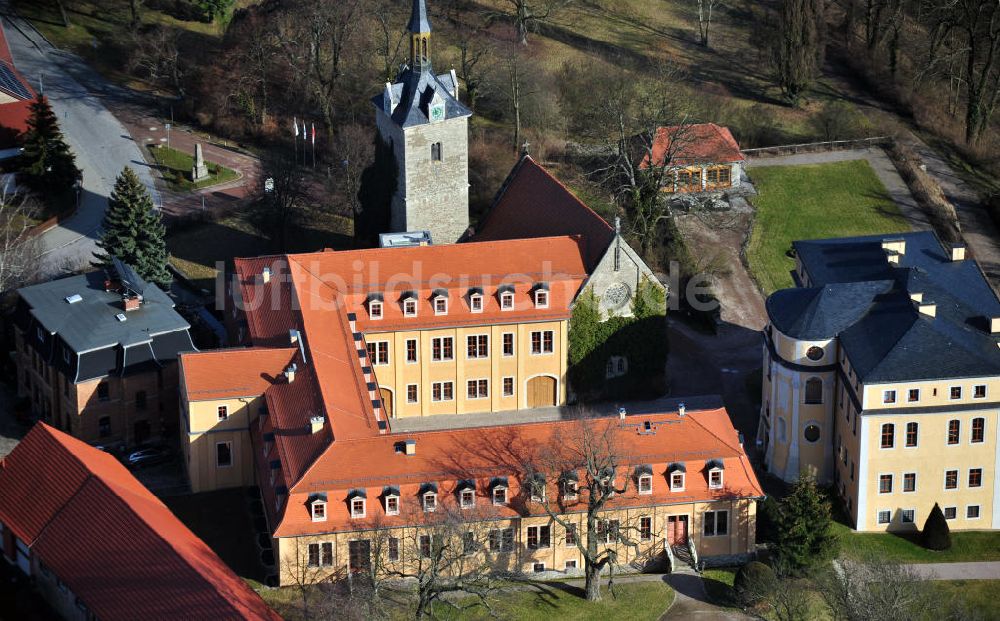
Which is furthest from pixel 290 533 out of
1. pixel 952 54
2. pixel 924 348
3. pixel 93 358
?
pixel 952 54

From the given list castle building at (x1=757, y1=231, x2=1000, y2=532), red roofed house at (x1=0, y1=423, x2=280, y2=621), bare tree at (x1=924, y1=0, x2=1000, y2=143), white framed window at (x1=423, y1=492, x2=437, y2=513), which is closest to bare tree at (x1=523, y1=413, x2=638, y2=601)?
white framed window at (x1=423, y1=492, x2=437, y2=513)

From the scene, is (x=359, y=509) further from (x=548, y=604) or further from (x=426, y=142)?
(x=426, y=142)

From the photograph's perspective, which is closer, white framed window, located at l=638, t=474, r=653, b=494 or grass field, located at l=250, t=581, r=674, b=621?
grass field, located at l=250, t=581, r=674, b=621

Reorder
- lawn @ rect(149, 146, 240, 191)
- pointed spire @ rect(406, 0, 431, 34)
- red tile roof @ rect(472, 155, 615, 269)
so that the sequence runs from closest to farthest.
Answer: red tile roof @ rect(472, 155, 615, 269), pointed spire @ rect(406, 0, 431, 34), lawn @ rect(149, 146, 240, 191)

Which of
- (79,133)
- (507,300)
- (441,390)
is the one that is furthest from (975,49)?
(79,133)

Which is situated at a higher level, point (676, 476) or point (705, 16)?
point (705, 16)

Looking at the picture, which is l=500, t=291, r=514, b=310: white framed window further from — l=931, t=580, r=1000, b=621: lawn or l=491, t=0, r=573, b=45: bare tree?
l=491, t=0, r=573, b=45: bare tree
